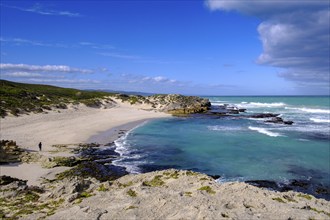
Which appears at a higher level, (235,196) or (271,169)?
(235,196)

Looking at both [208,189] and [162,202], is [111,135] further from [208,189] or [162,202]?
[162,202]

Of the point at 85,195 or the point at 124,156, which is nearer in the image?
the point at 85,195

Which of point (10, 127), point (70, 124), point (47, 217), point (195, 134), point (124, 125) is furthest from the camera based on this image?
point (124, 125)

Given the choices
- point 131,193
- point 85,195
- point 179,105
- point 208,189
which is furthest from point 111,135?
point 179,105

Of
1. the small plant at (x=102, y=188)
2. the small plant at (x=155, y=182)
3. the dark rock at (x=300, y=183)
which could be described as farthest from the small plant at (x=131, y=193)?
the dark rock at (x=300, y=183)

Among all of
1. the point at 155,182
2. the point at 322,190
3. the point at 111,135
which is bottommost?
the point at 322,190

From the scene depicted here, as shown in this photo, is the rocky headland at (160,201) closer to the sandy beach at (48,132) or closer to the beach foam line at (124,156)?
the sandy beach at (48,132)

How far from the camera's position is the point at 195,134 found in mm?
44656

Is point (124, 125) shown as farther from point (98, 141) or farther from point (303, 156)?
point (303, 156)

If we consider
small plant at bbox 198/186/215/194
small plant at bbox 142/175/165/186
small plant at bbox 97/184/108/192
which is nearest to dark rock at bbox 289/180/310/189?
small plant at bbox 142/175/165/186

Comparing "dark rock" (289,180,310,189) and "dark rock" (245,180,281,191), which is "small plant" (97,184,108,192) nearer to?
"dark rock" (245,180,281,191)

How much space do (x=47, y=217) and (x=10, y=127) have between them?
35.5 m

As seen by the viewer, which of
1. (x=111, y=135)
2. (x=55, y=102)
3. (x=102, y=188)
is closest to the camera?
(x=102, y=188)

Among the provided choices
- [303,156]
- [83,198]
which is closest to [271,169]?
[303,156]
